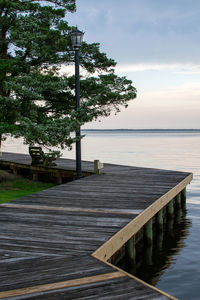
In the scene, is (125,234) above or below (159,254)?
above

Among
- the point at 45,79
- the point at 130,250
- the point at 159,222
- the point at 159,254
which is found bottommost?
the point at 159,254

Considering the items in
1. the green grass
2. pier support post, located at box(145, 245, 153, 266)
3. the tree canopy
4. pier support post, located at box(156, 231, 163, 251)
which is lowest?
pier support post, located at box(156, 231, 163, 251)

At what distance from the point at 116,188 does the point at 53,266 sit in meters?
6.59

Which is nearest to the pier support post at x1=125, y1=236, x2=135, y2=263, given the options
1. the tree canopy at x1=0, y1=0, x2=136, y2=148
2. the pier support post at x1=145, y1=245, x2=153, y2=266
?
the pier support post at x1=145, y1=245, x2=153, y2=266

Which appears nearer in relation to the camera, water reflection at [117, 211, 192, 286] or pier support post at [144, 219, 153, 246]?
water reflection at [117, 211, 192, 286]

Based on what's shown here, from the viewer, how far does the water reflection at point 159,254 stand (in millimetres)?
7875

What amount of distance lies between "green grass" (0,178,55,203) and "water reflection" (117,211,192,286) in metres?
5.62

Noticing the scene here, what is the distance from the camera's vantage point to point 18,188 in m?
15.3

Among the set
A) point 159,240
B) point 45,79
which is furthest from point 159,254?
point 45,79

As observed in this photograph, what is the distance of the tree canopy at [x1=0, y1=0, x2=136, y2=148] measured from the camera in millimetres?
12805

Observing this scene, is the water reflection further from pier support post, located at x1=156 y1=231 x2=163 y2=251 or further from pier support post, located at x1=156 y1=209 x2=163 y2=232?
pier support post, located at x1=156 y1=209 x2=163 y2=232

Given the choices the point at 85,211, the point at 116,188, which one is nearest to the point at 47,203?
the point at 85,211

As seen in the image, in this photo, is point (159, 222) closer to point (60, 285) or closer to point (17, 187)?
point (17, 187)

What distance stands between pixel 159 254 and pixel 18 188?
8.09 meters
